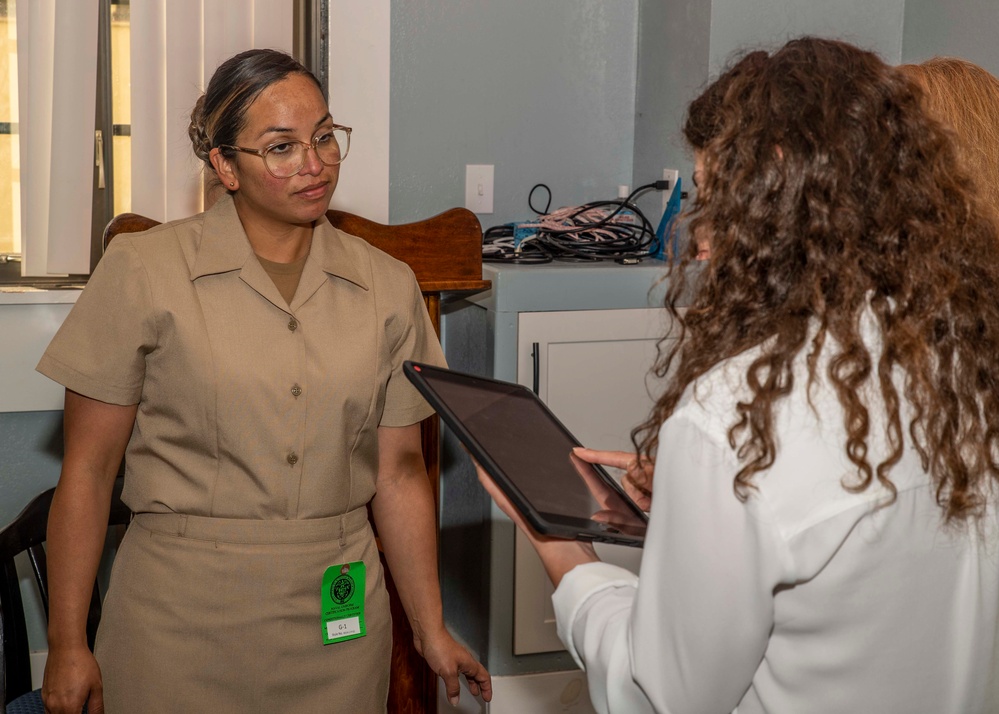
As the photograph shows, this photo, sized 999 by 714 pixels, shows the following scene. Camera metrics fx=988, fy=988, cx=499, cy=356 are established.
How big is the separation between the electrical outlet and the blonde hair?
1.33 meters

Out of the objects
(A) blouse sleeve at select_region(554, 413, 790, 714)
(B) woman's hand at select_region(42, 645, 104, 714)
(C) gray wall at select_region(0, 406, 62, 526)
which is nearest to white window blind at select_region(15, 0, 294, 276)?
(C) gray wall at select_region(0, 406, 62, 526)

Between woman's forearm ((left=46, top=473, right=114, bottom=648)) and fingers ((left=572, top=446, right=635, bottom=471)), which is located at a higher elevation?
→ fingers ((left=572, top=446, right=635, bottom=471))

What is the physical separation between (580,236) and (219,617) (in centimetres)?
133

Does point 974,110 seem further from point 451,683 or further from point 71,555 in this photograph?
point 71,555

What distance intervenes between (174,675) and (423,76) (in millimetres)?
1625

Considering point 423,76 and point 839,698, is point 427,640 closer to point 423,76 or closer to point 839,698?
point 839,698

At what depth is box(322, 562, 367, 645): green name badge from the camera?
144 cm

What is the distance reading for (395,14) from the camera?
2455 mm

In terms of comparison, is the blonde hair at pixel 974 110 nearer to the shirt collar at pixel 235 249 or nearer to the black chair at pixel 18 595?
the shirt collar at pixel 235 249

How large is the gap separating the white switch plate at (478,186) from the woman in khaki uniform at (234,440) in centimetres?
111

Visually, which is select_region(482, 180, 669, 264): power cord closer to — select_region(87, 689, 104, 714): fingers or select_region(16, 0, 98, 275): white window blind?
select_region(16, 0, 98, 275): white window blind

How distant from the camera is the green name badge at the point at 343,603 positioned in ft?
4.72

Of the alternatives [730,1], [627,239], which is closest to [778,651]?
[627,239]

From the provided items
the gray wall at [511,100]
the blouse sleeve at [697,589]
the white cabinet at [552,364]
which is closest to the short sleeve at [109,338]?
the blouse sleeve at [697,589]
